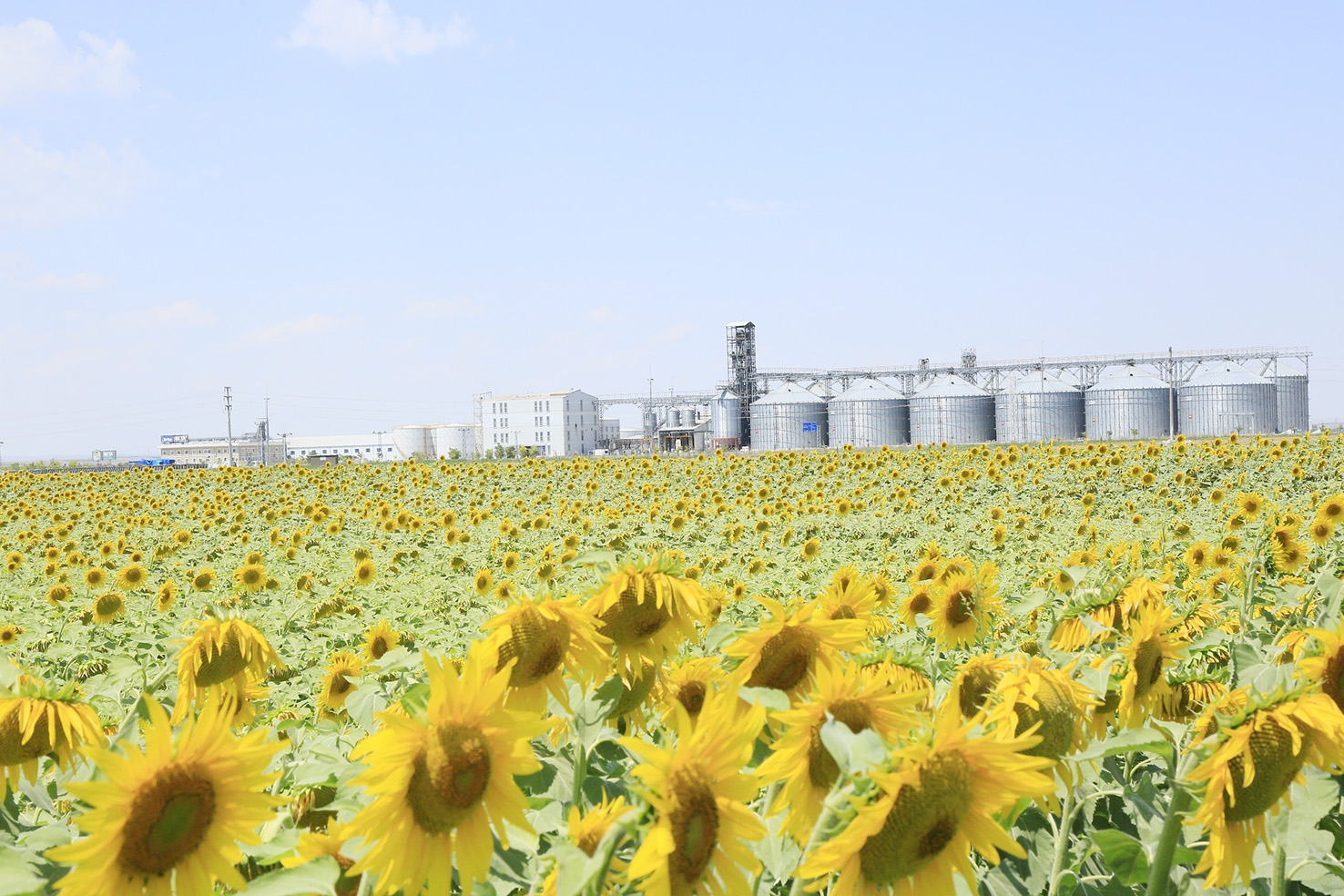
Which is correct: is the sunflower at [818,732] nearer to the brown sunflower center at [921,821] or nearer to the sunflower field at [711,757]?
the sunflower field at [711,757]

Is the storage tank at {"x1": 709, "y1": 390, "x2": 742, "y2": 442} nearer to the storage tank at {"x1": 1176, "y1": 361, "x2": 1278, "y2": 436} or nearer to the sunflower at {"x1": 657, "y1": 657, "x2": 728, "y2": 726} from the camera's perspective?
the storage tank at {"x1": 1176, "y1": 361, "x2": 1278, "y2": 436}

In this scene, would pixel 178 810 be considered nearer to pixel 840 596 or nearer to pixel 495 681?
pixel 495 681

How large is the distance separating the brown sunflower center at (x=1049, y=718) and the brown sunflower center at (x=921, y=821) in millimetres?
432

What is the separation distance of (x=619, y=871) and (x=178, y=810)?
1.60 feet

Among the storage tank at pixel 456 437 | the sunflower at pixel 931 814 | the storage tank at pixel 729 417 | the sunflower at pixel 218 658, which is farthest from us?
the storage tank at pixel 456 437

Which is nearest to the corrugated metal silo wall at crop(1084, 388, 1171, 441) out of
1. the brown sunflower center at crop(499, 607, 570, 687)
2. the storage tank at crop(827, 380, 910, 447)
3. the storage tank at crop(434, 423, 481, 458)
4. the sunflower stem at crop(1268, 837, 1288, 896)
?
the storage tank at crop(827, 380, 910, 447)

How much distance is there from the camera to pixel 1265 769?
1.21 metres

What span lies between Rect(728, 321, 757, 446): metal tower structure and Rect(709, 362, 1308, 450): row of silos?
187cm

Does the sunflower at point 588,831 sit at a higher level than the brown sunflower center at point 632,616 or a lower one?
lower

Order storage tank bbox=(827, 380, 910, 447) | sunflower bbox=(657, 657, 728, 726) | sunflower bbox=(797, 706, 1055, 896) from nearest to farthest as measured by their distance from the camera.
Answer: sunflower bbox=(797, 706, 1055, 896)
sunflower bbox=(657, 657, 728, 726)
storage tank bbox=(827, 380, 910, 447)

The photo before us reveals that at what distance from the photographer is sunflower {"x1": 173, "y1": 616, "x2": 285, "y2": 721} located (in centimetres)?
213

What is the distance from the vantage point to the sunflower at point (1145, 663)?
1939 mm

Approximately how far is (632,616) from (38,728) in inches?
37.8

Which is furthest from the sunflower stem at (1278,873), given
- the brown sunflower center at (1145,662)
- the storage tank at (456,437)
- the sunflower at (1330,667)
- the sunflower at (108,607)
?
the storage tank at (456,437)
